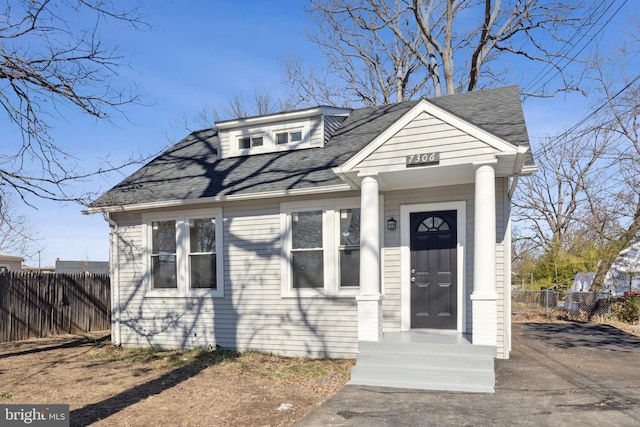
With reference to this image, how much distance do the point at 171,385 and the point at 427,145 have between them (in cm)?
522

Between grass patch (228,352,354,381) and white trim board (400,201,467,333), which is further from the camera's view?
white trim board (400,201,467,333)

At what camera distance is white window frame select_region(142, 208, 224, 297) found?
921 centimetres

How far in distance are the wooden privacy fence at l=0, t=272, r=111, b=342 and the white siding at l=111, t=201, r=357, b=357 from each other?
142 inches

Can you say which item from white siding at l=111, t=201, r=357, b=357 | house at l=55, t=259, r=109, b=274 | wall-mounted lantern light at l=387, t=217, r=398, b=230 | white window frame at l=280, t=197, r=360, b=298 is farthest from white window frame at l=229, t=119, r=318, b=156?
house at l=55, t=259, r=109, b=274

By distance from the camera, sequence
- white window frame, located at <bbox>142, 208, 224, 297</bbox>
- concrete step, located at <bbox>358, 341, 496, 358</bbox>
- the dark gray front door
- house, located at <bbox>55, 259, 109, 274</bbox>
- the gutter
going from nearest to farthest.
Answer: concrete step, located at <bbox>358, 341, 496, 358</bbox> < the gutter < the dark gray front door < white window frame, located at <bbox>142, 208, 224, 297</bbox> < house, located at <bbox>55, 259, 109, 274</bbox>

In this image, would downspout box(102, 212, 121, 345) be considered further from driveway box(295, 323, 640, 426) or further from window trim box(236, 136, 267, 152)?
driveway box(295, 323, 640, 426)

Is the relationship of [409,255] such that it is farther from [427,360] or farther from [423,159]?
[427,360]

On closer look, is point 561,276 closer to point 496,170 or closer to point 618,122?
point 618,122

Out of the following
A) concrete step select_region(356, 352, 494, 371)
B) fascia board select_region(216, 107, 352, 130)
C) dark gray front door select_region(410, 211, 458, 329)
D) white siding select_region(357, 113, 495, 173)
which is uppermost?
fascia board select_region(216, 107, 352, 130)

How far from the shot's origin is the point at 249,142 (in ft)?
35.8

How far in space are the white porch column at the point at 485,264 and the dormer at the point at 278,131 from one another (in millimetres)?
4325

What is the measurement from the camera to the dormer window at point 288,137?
10375mm

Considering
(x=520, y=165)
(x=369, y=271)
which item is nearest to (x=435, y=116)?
(x=520, y=165)

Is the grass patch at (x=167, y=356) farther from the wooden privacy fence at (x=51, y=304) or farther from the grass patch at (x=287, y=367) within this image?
the wooden privacy fence at (x=51, y=304)
